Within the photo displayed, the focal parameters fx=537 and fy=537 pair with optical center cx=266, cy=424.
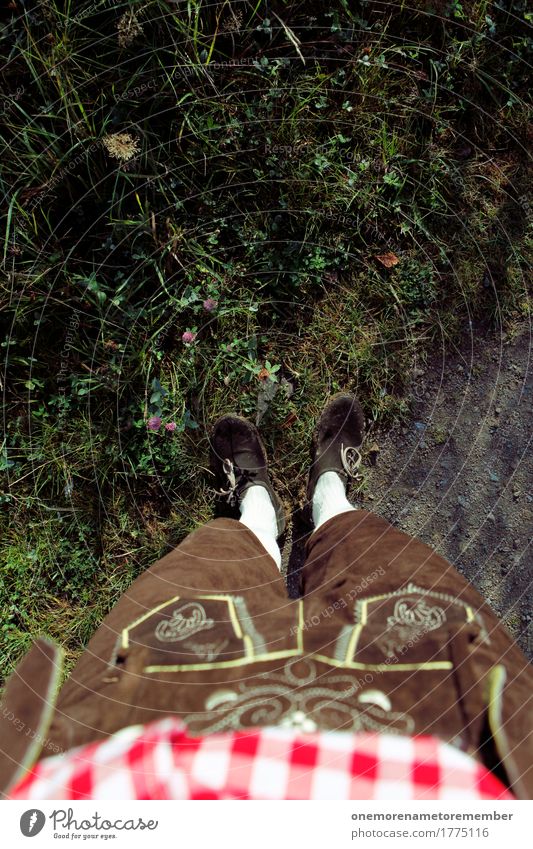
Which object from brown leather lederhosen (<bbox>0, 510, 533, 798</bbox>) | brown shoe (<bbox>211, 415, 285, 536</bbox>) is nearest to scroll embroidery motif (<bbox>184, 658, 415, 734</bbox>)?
brown leather lederhosen (<bbox>0, 510, 533, 798</bbox>)

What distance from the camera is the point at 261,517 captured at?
2.41m

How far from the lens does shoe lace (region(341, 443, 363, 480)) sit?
2445mm

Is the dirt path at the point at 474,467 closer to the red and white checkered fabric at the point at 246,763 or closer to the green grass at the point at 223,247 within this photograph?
the green grass at the point at 223,247

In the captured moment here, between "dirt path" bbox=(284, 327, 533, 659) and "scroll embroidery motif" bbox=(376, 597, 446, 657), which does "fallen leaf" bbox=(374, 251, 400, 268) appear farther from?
"scroll embroidery motif" bbox=(376, 597, 446, 657)

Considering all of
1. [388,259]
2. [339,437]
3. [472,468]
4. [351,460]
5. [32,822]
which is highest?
[388,259]

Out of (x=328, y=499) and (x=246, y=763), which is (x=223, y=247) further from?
(x=246, y=763)

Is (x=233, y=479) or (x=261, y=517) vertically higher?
(x=233, y=479)

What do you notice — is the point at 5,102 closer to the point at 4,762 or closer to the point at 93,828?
the point at 4,762

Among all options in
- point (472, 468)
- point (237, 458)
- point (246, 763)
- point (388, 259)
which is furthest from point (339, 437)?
point (246, 763)

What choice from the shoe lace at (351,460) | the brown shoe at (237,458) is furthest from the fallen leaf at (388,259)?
the brown shoe at (237,458)

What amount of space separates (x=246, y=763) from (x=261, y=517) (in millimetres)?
1050

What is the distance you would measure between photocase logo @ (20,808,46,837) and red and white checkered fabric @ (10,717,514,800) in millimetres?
400

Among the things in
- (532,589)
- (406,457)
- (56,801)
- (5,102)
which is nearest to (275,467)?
(406,457)

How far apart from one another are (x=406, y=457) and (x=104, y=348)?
147cm
